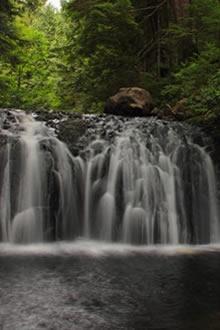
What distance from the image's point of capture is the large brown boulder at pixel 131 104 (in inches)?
559

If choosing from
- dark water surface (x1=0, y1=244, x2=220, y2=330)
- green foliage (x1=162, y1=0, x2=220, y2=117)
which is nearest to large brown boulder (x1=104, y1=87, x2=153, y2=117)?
green foliage (x1=162, y1=0, x2=220, y2=117)

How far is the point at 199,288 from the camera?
6.07 metres

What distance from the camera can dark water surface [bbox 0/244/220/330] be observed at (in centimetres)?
479

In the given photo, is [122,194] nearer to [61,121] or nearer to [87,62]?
[61,121]

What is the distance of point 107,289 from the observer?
19.6 feet

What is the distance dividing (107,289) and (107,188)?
15.3 feet

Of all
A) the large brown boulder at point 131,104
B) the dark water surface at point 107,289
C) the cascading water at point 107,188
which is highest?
the large brown boulder at point 131,104

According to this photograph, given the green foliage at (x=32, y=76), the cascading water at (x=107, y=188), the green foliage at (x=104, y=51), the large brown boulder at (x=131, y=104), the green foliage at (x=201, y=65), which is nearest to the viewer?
the cascading water at (x=107, y=188)

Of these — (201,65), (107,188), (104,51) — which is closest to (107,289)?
(107,188)

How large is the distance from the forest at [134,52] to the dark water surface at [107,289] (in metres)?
5.85

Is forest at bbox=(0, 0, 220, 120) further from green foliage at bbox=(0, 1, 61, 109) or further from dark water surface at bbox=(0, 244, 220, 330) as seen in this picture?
dark water surface at bbox=(0, 244, 220, 330)

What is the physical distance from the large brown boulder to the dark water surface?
6397 millimetres

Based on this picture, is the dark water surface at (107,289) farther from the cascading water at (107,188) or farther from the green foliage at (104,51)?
the green foliage at (104,51)

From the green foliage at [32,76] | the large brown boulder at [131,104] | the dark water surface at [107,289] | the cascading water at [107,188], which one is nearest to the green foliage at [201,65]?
the large brown boulder at [131,104]
